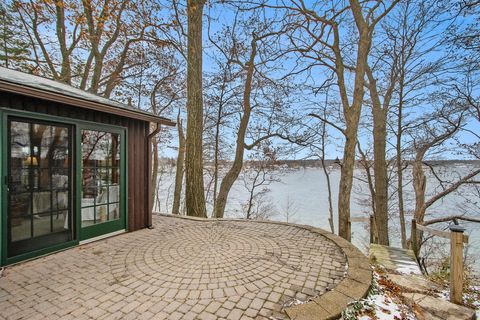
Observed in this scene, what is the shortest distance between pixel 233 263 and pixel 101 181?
255 cm

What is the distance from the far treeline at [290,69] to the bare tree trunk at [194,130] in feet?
0.09

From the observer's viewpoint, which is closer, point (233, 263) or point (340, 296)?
point (340, 296)

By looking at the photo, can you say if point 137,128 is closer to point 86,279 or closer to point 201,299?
point 86,279

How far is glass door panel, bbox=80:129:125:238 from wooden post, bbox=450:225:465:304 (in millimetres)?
4694

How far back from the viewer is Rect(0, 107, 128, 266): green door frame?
8.51 feet

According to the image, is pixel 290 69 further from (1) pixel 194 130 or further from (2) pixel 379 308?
(2) pixel 379 308

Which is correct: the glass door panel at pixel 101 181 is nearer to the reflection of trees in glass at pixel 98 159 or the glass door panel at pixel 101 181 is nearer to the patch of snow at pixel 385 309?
the reflection of trees in glass at pixel 98 159

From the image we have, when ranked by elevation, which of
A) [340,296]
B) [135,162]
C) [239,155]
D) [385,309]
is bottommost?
[385,309]

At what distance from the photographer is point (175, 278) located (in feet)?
7.79

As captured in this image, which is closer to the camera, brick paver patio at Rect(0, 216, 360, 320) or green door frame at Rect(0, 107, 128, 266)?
brick paver patio at Rect(0, 216, 360, 320)

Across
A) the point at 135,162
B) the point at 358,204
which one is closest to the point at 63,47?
the point at 135,162

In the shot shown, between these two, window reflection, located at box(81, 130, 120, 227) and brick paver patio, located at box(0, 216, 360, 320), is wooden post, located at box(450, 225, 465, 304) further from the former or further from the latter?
window reflection, located at box(81, 130, 120, 227)

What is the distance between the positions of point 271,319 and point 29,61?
32.2ft

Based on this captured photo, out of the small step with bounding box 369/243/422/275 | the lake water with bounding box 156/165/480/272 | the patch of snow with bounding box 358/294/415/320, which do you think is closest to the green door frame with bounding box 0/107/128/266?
the patch of snow with bounding box 358/294/415/320
